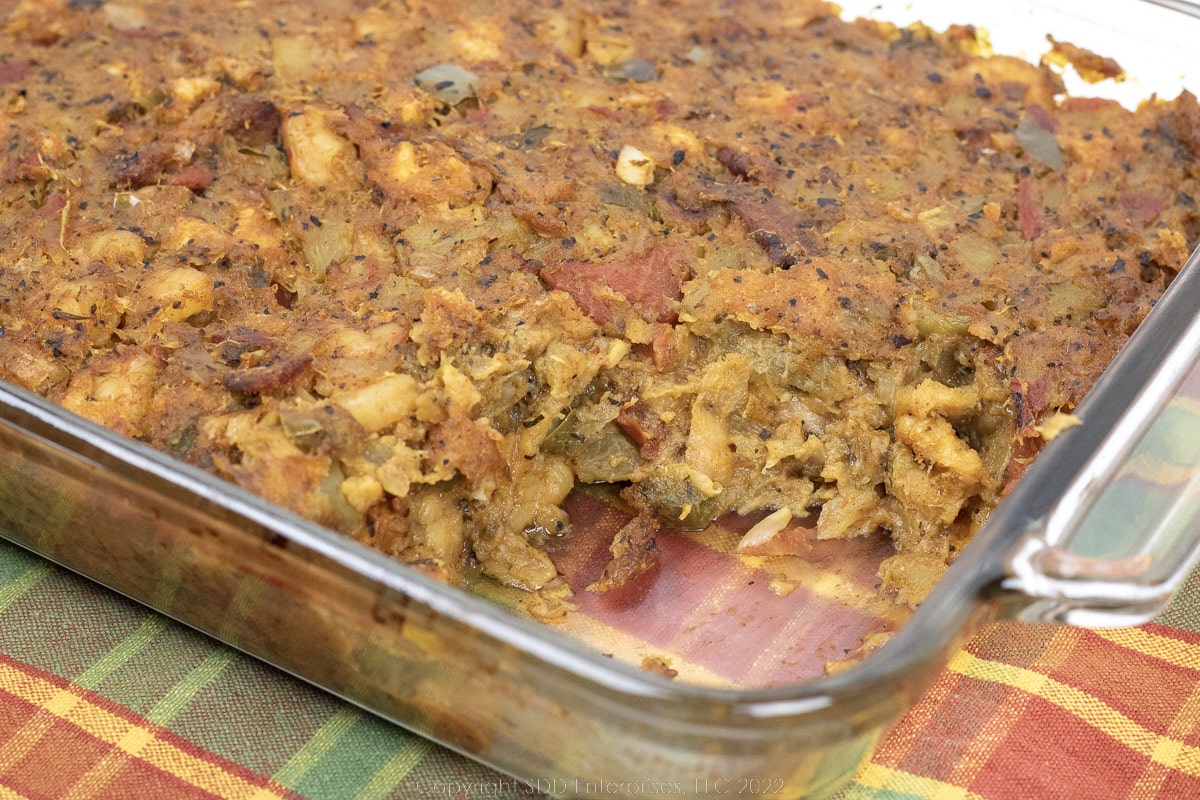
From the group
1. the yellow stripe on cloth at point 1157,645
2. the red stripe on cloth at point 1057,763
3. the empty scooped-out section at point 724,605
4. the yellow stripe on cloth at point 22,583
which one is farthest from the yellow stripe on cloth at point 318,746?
the yellow stripe on cloth at point 1157,645

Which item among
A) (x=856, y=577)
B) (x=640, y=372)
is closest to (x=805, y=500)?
(x=856, y=577)

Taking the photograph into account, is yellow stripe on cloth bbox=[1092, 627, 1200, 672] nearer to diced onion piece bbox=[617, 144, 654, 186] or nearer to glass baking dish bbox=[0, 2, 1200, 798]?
glass baking dish bbox=[0, 2, 1200, 798]

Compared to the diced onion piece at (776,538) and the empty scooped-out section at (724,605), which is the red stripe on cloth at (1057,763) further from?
the diced onion piece at (776,538)

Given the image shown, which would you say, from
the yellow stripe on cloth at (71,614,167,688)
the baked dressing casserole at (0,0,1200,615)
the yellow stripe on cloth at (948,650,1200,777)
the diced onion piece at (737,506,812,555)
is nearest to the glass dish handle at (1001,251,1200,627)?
the baked dressing casserole at (0,0,1200,615)

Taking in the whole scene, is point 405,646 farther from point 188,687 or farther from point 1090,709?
point 1090,709

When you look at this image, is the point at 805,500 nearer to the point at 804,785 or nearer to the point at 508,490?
the point at 508,490

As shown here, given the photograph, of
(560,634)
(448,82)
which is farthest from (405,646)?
(448,82)
